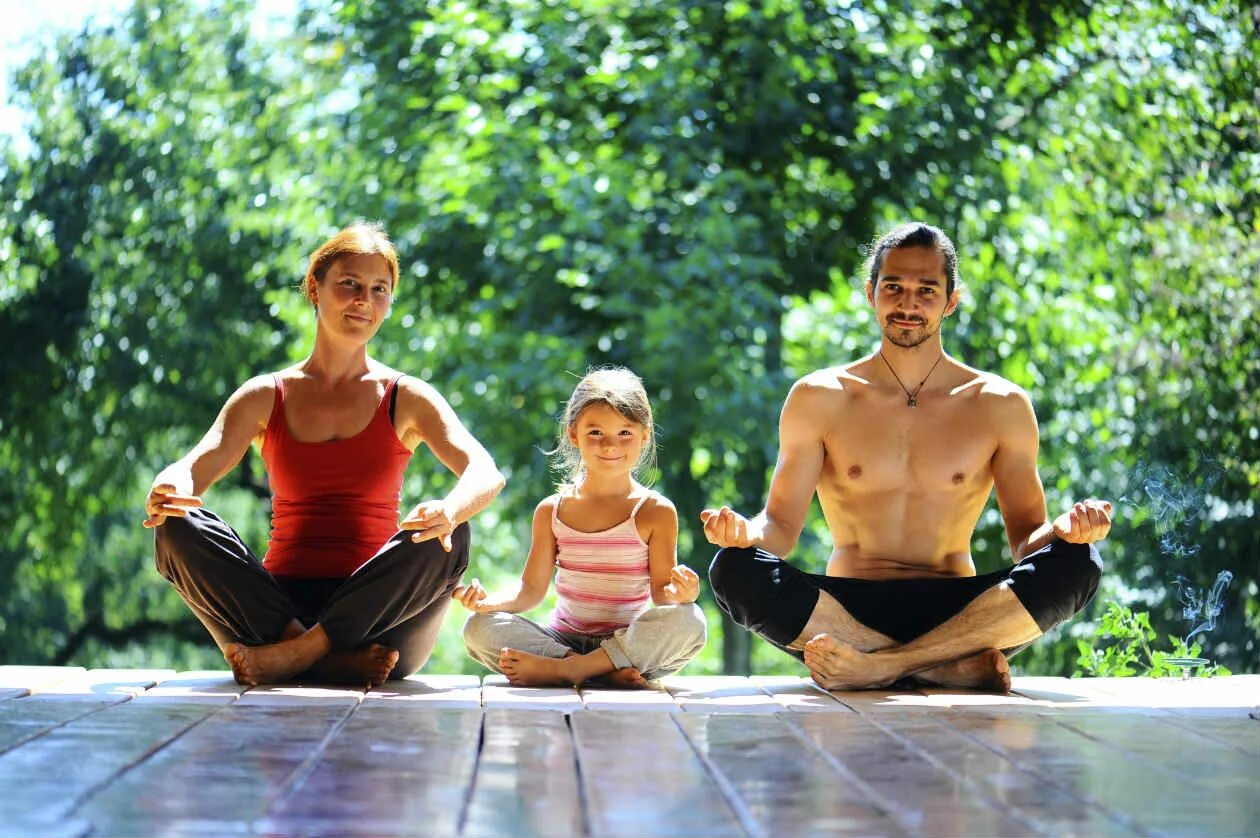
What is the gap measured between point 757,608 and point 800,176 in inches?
215

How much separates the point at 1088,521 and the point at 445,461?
141 centimetres

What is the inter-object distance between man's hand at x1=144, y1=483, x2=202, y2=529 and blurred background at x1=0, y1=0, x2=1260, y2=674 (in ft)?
Result: 13.3

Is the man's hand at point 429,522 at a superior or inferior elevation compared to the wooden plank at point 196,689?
superior

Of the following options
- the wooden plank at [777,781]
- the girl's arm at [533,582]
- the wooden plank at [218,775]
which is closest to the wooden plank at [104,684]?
the wooden plank at [218,775]

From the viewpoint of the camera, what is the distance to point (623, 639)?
340 centimetres

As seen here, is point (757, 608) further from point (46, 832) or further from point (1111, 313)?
point (1111, 313)

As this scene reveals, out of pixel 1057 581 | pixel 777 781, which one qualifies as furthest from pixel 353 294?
pixel 777 781

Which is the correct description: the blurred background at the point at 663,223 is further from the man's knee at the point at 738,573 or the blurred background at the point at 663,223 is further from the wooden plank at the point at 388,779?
the wooden plank at the point at 388,779

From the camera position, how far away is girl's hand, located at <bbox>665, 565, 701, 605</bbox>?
3318mm

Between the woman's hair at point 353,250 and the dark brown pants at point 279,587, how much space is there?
65cm

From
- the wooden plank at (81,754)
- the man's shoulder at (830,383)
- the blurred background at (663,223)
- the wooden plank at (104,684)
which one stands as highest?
the blurred background at (663,223)

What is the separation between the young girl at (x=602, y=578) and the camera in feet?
11.1

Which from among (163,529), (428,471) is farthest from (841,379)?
(428,471)

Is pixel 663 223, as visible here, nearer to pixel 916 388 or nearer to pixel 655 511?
pixel 916 388
